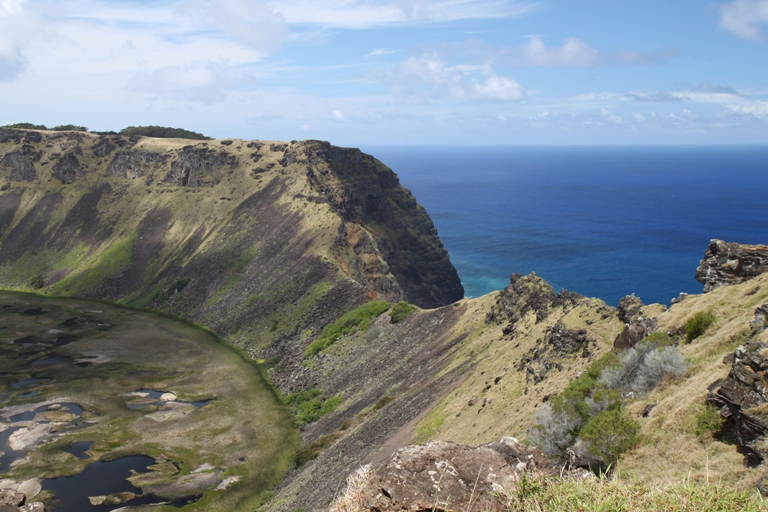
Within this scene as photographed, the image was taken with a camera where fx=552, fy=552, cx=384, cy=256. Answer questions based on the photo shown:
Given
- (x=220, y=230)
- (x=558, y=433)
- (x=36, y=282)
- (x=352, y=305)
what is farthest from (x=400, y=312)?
(x=36, y=282)

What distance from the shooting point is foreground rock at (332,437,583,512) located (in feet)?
47.7

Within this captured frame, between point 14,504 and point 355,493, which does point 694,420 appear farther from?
point 14,504

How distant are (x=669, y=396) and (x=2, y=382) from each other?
9625cm

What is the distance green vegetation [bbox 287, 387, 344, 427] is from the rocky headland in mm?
302

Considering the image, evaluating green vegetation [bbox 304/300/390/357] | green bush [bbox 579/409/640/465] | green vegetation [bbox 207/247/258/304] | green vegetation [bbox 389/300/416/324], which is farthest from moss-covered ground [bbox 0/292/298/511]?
green bush [bbox 579/409/640/465]

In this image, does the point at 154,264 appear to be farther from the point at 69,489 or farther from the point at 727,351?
the point at 727,351

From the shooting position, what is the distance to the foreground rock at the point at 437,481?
47.7ft

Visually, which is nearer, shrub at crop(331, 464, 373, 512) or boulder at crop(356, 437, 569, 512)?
shrub at crop(331, 464, 373, 512)

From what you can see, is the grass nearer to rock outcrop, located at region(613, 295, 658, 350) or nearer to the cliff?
rock outcrop, located at region(613, 295, 658, 350)

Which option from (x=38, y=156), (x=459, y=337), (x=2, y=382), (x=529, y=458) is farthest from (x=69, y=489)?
(x=38, y=156)

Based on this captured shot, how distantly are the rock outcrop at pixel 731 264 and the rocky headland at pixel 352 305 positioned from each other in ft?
0.39

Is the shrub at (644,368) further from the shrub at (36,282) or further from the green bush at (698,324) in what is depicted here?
the shrub at (36,282)

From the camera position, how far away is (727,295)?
3294 cm

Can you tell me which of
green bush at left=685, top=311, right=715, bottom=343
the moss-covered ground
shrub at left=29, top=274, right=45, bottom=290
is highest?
green bush at left=685, top=311, right=715, bottom=343
